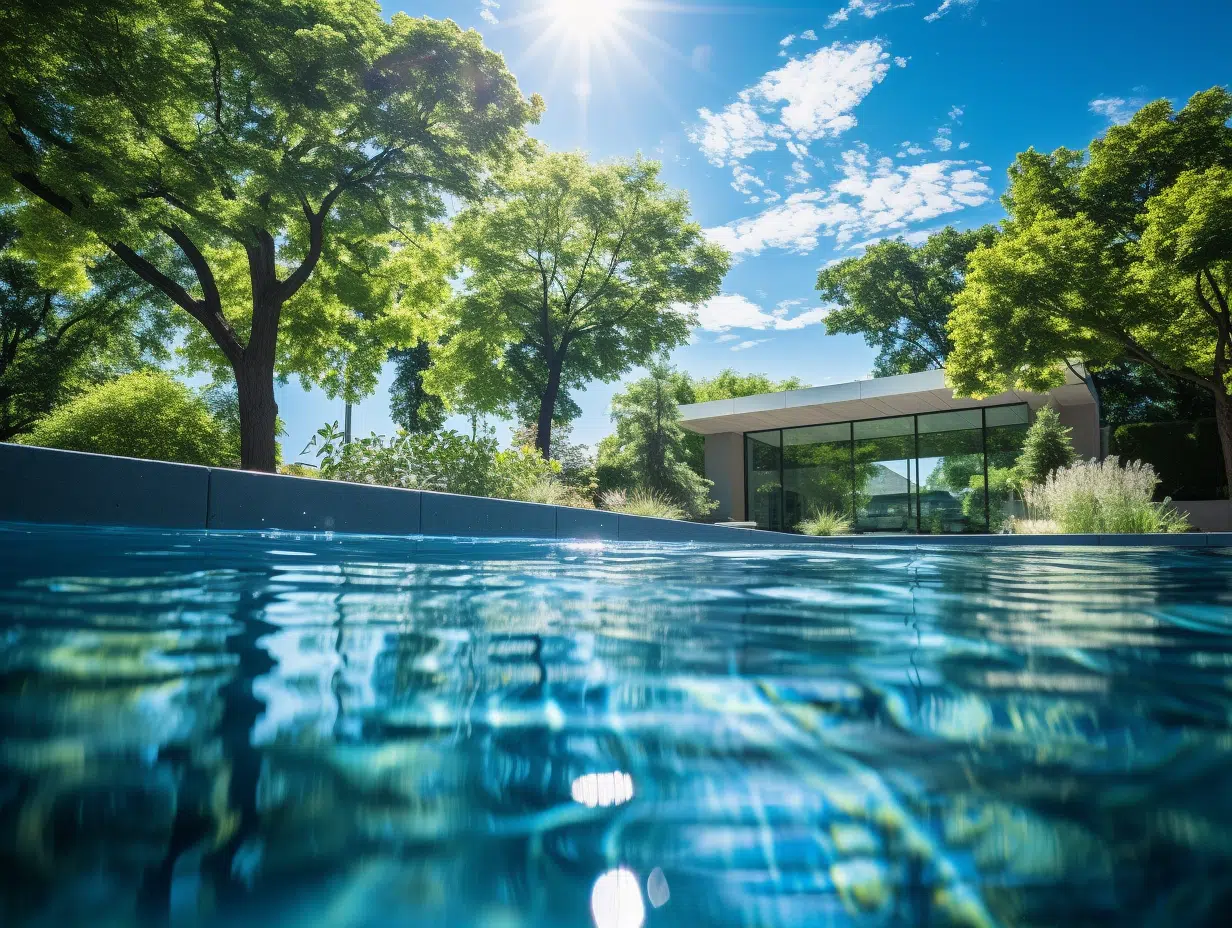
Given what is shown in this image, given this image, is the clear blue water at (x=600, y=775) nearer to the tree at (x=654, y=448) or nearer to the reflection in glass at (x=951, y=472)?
the reflection in glass at (x=951, y=472)

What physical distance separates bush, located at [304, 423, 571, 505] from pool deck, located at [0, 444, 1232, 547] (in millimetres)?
2510

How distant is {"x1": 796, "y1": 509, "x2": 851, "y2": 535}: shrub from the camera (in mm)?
17562

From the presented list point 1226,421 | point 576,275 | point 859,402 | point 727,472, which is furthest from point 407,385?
point 1226,421

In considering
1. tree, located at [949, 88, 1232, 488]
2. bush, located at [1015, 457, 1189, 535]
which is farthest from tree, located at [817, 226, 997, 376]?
bush, located at [1015, 457, 1189, 535]

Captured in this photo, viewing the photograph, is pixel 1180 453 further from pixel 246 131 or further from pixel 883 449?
pixel 246 131

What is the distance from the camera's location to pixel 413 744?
0.72 metres

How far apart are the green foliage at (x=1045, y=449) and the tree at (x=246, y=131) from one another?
542 inches

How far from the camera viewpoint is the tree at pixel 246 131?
9516 mm

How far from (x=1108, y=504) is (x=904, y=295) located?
2094 centimetres

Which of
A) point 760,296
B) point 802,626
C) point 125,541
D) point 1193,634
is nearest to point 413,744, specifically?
point 802,626

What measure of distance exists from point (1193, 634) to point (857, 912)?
1.56 meters

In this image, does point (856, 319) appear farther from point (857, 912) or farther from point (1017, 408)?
point (857, 912)

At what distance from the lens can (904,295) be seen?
29.7 m

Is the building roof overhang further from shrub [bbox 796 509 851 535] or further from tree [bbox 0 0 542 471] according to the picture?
tree [bbox 0 0 542 471]
